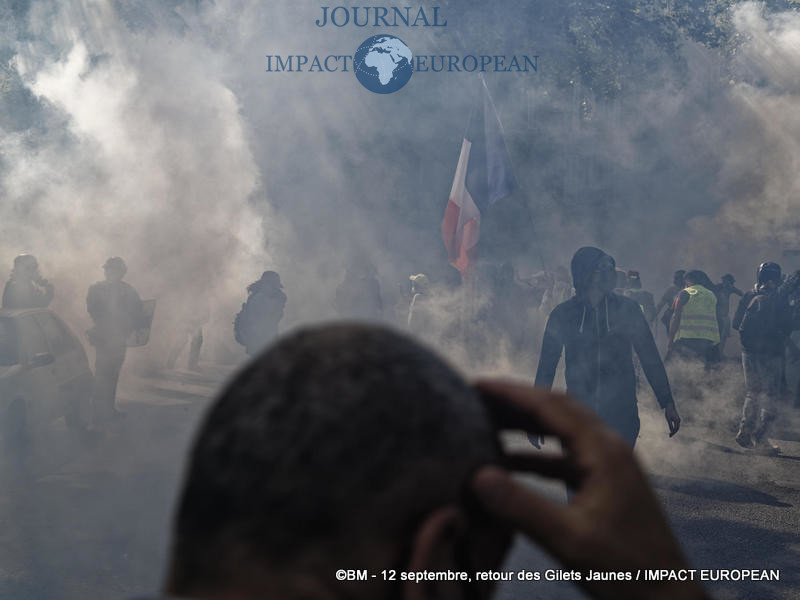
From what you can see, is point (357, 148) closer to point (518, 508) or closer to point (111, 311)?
point (111, 311)

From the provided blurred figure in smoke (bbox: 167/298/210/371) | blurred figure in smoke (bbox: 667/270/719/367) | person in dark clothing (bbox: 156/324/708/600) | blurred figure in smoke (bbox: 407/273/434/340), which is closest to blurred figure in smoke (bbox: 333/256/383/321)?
blurred figure in smoke (bbox: 407/273/434/340)

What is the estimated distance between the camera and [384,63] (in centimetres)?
1338

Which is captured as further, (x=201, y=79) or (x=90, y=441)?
(x=201, y=79)

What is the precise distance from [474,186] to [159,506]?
4643 millimetres

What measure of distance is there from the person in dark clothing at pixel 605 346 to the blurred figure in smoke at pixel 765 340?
3.25 metres

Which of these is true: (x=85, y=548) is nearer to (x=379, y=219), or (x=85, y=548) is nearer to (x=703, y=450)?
(x=703, y=450)

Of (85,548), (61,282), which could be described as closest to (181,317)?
(61,282)

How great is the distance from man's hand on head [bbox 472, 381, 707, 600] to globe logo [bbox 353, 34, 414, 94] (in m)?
13.2

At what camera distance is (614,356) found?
4922mm

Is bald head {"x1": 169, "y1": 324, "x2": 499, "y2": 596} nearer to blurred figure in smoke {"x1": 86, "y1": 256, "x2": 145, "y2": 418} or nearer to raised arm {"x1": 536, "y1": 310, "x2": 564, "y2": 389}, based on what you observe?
raised arm {"x1": 536, "y1": 310, "x2": 564, "y2": 389}

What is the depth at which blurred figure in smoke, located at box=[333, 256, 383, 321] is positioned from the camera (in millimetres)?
11547

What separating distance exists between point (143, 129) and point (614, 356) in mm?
9483

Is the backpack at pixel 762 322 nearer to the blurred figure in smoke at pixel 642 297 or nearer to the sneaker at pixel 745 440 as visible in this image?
the sneaker at pixel 745 440

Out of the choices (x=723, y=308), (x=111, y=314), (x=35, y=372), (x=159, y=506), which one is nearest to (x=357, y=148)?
(x=723, y=308)
